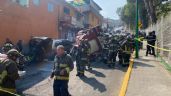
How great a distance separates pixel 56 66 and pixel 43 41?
11.6 meters

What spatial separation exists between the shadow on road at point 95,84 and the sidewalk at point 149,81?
2.88ft

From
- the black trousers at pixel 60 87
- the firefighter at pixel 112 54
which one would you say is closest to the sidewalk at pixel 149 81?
the firefighter at pixel 112 54

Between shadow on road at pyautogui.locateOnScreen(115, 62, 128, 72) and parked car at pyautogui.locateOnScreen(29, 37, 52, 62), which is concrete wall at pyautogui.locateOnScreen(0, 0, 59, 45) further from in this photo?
shadow on road at pyautogui.locateOnScreen(115, 62, 128, 72)

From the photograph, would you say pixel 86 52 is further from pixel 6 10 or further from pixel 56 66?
pixel 6 10

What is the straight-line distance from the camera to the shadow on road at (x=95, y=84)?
11.0m

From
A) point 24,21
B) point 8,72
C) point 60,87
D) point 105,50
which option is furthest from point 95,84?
point 24,21

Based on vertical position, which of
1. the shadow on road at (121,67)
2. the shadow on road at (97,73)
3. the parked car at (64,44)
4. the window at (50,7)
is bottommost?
the shadow on road at (97,73)

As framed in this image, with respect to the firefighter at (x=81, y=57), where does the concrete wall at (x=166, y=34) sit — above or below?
above

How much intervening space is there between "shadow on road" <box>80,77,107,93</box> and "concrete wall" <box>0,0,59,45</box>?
35.2 feet

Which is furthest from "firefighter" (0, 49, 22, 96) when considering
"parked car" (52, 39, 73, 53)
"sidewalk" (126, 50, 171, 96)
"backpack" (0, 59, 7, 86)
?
"parked car" (52, 39, 73, 53)

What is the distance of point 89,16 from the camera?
205 ft

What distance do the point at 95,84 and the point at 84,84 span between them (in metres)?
0.39

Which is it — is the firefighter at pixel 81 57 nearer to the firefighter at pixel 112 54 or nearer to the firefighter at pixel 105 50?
the firefighter at pixel 112 54

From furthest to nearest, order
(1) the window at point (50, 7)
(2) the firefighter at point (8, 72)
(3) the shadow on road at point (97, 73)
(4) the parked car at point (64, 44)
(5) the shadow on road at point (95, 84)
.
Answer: (1) the window at point (50, 7), (4) the parked car at point (64, 44), (3) the shadow on road at point (97, 73), (5) the shadow on road at point (95, 84), (2) the firefighter at point (8, 72)
